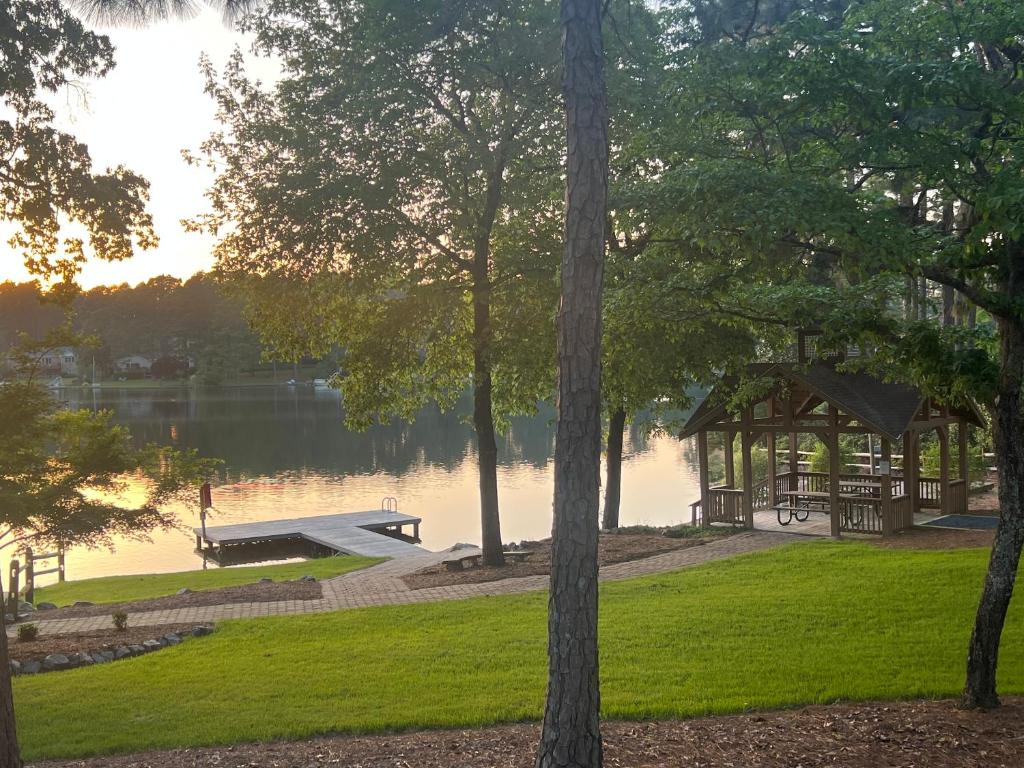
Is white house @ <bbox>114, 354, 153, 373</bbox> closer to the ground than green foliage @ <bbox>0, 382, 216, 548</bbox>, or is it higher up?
higher up

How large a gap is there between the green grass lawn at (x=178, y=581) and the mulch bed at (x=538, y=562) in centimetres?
280

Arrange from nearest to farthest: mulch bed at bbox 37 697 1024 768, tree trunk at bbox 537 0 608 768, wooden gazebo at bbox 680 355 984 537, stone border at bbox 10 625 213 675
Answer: tree trunk at bbox 537 0 608 768, mulch bed at bbox 37 697 1024 768, stone border at bbox 10 625 213 675, wooden gazebo at bbox 680 355 984 537

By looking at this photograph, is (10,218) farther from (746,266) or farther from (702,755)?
(702,755)

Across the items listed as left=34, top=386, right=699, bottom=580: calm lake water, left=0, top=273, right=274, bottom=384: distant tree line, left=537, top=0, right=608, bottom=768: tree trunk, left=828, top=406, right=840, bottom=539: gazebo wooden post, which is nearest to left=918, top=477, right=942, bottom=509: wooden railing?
left=828, top=406, right=840, bottom=539: gazebo wooden post

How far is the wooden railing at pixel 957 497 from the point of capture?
18875 millimetres

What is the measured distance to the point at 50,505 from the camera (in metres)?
10.3

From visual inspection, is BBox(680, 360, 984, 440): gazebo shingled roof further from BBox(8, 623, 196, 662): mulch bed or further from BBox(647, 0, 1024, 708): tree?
BBox(8, 623, 196, 662): mulch bed

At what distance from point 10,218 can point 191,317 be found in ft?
280

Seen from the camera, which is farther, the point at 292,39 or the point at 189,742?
the point at 292,39

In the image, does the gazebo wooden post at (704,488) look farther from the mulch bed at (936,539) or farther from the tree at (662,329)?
the mulch bed at (936,539)

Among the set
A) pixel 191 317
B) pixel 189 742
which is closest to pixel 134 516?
pixel 189 742

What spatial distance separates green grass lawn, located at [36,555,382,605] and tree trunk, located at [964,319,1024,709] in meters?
13.1

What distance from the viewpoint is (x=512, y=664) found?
9.26 m

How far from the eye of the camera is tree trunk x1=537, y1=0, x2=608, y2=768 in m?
Answer: 5.18
